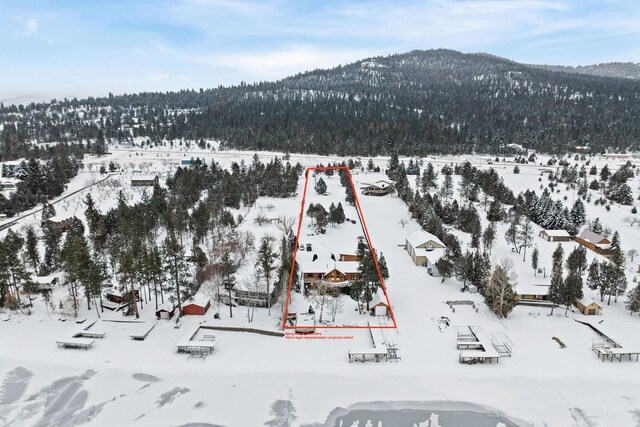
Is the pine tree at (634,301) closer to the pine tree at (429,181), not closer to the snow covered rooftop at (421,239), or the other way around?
the snow covered rooftop at (421,239)

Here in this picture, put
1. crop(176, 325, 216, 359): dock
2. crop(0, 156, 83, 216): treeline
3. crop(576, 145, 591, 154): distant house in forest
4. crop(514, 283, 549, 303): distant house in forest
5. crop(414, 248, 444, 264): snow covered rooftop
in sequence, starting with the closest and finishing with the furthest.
Result: crop(176, 325, 216, 359): dock < crop(514, 283, 549, 303): distant house in forest < crop(414, 248, 444, 264): snow covered rooftop < crop(0, 156, 83, 216): treeline < crop(576, 145, 591, 154): distant house in forest

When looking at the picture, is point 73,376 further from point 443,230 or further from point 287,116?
point 287,116

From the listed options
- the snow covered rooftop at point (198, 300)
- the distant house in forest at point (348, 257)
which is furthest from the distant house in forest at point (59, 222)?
the distant house in forest at point (348, 257)

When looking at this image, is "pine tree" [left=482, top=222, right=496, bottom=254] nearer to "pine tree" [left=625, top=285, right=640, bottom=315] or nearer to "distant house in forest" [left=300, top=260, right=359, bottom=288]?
"pine tree" [left=625, top=285, right=640, bottom=315]

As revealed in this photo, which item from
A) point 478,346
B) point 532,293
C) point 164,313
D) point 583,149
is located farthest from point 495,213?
point 583,149

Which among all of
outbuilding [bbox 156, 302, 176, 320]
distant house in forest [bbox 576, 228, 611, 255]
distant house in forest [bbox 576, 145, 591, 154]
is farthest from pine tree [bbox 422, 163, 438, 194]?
distant house in forest [bbox 576, 145, 591, 154]

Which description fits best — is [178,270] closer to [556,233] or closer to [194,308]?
[194,308]

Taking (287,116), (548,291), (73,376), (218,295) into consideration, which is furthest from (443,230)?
(287,116)
